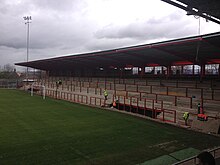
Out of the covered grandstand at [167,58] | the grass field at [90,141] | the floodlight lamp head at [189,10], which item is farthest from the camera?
the covered grandstand at [167,58]

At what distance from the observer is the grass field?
339 inches

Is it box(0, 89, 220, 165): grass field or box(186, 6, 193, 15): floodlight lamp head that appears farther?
box(0, 89, 220, 165): grass field

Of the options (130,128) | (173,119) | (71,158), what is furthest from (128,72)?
(71,158)

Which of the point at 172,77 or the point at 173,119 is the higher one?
the point at 172,77

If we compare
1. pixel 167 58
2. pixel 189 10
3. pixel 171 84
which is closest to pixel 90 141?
pixel 189 10

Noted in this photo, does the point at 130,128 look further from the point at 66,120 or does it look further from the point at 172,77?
the point at 172,77

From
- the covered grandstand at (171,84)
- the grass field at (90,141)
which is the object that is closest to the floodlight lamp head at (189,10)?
the grass field at (90,141)

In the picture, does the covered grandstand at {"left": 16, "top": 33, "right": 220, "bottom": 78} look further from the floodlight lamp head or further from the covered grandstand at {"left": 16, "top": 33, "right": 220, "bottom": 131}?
the floodlight lamp head

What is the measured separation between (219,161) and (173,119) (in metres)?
9.65

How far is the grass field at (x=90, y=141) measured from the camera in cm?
861

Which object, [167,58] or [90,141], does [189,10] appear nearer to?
[90,141]

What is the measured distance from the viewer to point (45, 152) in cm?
915

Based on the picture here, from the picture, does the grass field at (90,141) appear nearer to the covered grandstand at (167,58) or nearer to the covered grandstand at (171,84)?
the covered grandstand at (171,84)

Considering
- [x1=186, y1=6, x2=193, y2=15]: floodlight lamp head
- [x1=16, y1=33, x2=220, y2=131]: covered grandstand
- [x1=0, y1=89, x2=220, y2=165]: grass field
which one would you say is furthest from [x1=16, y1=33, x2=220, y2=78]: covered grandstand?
[x1=186, y1=6, x2=193, y2=15]: floodlight lamp head
